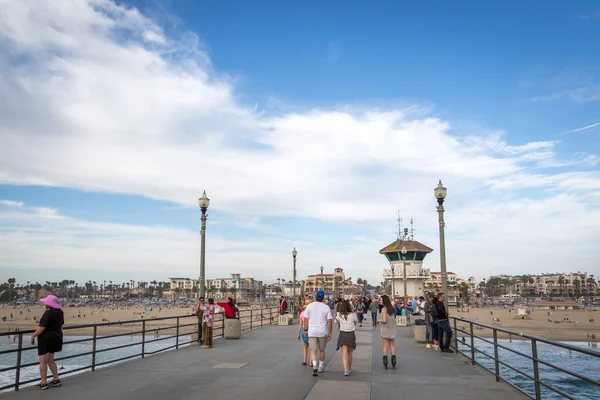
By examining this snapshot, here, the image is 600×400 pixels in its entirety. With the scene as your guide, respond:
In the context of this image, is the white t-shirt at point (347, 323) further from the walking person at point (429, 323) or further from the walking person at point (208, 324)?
the walking person at point (429, 323)

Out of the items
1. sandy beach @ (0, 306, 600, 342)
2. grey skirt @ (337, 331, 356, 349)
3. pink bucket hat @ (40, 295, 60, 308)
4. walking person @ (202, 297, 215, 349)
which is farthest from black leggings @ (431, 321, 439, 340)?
sandy beach @ (0, 306, 600, 342)

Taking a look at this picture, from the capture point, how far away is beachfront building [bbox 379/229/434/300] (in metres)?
57.5

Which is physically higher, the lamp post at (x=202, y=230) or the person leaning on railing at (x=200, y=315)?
the lamp post at (x=202, y=230)

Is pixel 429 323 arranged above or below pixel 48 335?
below

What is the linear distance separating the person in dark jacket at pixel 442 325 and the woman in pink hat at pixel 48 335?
1022cm

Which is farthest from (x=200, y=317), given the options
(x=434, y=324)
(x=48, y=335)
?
(x=434, y=324)

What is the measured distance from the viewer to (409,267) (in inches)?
2297

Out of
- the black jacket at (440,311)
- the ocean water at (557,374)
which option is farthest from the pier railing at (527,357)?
the black jacket at (440,311)

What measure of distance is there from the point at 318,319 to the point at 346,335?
2.30 feet

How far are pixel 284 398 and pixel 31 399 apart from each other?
4.20m

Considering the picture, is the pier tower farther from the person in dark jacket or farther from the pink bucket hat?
the pink bucket hat

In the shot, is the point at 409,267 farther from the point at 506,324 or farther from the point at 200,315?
the point at 200,315

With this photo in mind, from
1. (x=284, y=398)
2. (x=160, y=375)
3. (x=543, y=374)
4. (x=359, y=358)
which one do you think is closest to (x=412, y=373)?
(x=359, y=358)

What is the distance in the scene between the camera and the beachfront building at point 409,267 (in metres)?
57.5
